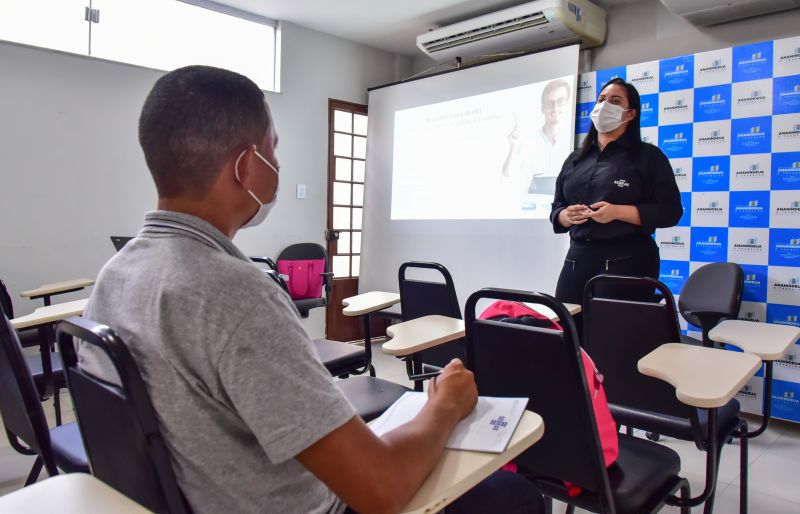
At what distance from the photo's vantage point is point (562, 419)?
1.17 meters

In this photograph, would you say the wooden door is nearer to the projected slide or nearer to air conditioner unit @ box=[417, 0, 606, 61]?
the projected slide

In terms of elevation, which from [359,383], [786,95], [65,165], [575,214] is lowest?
[359,383]

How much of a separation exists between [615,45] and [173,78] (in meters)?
3.91

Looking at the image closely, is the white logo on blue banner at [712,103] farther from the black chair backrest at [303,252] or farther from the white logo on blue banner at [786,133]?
the black chair backrest at [303,252]

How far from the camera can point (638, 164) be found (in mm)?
2113

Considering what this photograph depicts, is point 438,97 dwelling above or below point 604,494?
above

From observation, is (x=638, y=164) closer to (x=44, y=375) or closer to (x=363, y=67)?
(x=44, y=375)

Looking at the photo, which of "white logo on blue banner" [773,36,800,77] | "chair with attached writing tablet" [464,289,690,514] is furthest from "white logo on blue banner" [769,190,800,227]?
"chair with attached writing tablet" [464,289,690,514]

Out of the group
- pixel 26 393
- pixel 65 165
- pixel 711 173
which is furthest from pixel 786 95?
pixel 65 165

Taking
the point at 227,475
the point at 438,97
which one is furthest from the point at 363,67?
the point at 227,475

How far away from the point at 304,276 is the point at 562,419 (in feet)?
11.3

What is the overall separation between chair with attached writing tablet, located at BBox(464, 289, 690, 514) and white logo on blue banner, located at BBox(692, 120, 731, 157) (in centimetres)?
245

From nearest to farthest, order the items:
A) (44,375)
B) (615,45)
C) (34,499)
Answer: (34,499) → (44,375) → (615,45)

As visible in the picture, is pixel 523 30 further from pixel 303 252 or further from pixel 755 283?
pixel 303 252
